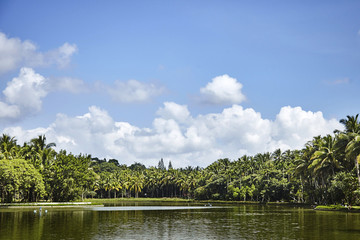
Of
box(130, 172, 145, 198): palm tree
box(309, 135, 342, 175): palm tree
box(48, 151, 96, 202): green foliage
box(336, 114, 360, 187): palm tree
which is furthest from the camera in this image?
box(130, 172, 145, 198): palm tree

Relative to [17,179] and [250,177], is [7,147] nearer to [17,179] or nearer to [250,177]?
[17,179]

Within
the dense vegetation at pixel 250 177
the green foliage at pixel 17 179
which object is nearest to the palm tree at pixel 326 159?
the dense vegetation at pixel 250 177

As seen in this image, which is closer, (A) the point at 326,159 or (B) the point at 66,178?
(A) the point at 326,159

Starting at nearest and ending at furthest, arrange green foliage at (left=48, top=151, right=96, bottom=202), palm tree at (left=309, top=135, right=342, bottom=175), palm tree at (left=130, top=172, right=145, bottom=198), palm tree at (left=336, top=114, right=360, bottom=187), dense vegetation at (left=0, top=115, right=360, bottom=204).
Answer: palm tree at (left=336, top=114, right=360, bottom=187), dense vegetation at (left=0, top=115, right=360, bottom=204), palm tree at (left=309, top=135, right=342, bottom=175), green foliage at (left=48, top=151, right=96, bottom=202), palm tree at (left=130, top=172, right=145, bottom=198)

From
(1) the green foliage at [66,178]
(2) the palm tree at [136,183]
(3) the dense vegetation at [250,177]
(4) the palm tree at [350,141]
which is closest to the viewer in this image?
(4) the palm tree at [350,141]

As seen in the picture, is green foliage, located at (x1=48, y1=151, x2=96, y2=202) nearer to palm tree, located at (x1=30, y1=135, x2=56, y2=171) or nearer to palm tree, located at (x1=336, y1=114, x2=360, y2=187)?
palm tree, located at (x1=30, y1=135, x2=56, y2=171)

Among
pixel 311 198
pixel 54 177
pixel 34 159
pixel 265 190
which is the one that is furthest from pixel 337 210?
pixel 34 159

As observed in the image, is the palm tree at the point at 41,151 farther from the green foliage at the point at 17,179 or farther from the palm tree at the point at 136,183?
the palm tree at the point at 136,183

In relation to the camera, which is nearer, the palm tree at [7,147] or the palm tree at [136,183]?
the palm tree at [7,147]

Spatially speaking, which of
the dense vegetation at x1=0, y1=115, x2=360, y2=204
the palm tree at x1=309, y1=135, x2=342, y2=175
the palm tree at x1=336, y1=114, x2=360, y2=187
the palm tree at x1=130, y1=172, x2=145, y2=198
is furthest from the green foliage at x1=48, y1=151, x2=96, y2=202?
the palm tree at x1=130, y1=172, x2=145, y2=198

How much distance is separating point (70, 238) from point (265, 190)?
92684 millimetres

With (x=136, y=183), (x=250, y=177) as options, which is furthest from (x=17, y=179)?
(x=136, y=183)

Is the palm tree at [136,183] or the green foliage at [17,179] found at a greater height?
the green foliage at [17,179]

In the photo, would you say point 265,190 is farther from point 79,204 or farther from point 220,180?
point 79,204
